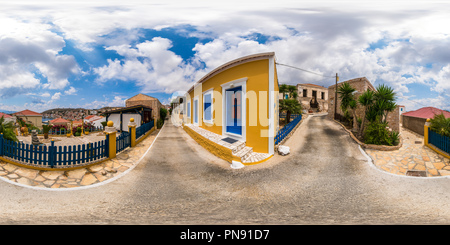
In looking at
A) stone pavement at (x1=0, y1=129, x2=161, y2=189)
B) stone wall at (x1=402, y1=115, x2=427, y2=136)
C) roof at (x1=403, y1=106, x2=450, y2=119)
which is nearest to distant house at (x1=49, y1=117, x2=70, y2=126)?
stone pavement at (x1=0, y1=129, x2=161, y2=189)

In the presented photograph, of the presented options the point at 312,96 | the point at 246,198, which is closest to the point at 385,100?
the point at 246,198

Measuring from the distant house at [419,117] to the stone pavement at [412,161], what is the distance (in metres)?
6.72

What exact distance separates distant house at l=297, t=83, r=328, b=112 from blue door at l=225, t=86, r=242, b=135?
2431 cm

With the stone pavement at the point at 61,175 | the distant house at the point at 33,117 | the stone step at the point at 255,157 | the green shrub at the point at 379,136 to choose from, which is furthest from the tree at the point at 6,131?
the distant house at the point at 33,117

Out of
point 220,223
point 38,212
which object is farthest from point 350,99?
point 38,212

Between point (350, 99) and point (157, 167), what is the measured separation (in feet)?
37.0

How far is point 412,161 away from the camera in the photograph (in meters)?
6.10

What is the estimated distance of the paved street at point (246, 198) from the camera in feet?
10.6

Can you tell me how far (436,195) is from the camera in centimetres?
403

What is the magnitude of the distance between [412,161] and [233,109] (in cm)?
683

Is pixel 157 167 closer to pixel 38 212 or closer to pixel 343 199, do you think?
pixel 38 212

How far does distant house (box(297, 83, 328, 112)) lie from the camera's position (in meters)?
29.5

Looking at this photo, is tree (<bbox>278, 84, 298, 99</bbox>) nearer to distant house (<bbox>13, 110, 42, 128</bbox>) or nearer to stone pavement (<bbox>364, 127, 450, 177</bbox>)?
stone pavement (<bbox>364, 127, 450, 177</bbox>)

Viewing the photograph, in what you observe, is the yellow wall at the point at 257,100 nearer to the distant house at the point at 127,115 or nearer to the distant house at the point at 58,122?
the distant house at the point at 127,115
